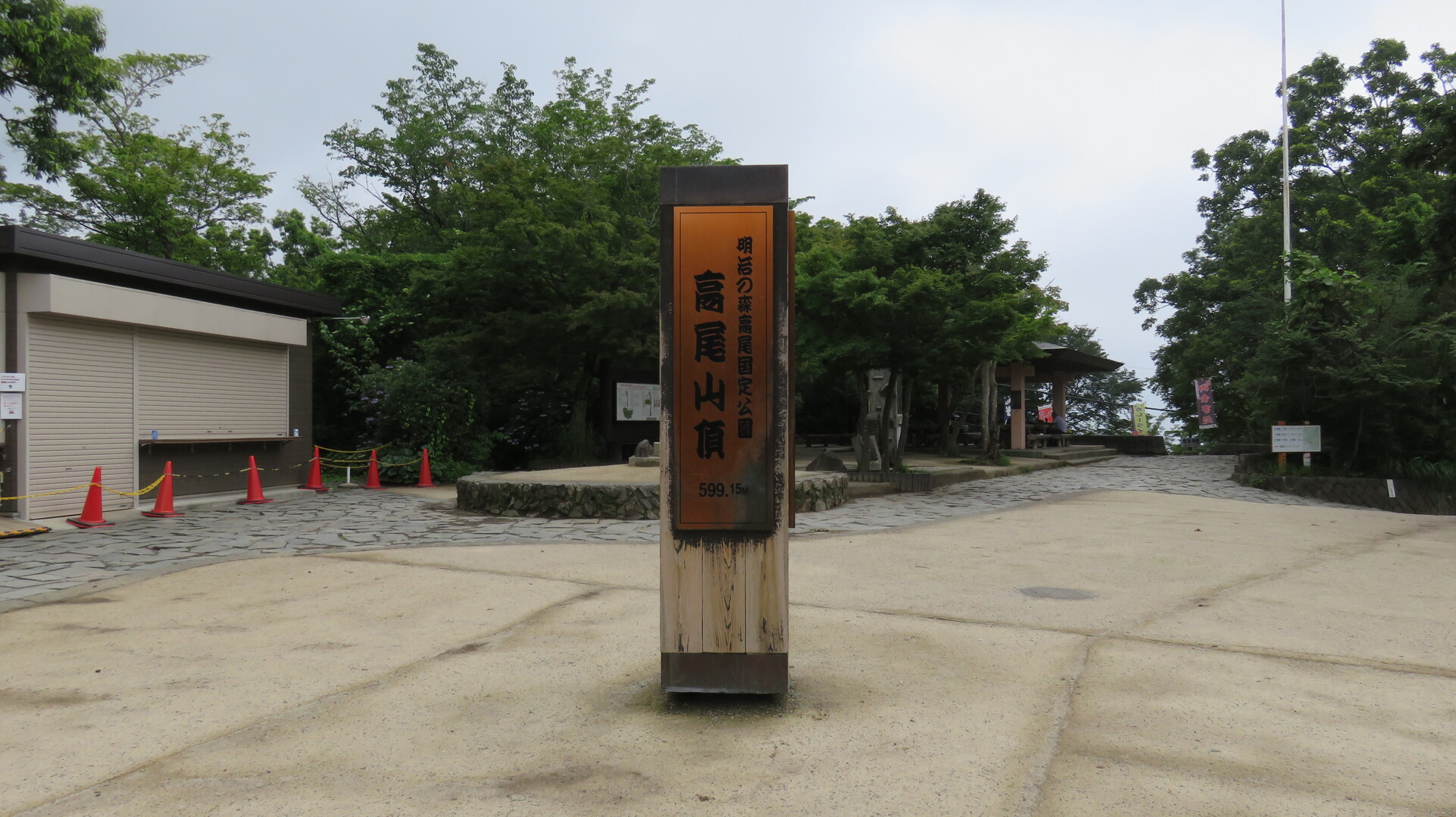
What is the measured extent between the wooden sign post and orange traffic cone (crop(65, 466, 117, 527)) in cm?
1001

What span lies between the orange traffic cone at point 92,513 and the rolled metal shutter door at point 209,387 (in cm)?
187

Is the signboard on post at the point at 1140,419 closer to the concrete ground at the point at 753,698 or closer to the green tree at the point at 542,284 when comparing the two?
the green tree at the point at 542,284

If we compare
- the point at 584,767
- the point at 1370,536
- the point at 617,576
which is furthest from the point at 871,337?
the point at 584,767

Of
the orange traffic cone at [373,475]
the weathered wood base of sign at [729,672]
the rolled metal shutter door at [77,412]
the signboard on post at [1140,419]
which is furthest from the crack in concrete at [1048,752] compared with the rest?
the signboard on post at [1140,419]

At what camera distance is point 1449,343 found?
1398 cm

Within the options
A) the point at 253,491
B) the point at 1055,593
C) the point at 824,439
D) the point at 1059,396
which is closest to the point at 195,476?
the point at 253,491

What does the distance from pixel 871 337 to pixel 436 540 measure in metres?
7.91

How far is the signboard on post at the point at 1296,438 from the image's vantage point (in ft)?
51.4

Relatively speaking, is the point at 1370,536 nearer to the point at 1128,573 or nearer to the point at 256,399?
the point at 1128,573

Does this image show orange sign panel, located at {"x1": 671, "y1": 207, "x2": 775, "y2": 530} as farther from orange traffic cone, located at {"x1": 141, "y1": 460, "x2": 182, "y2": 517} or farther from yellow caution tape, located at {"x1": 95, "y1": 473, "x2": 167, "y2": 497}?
orange traffic cone, located at {"x1": 141, "y1": 460, "x2": 182, "y2": 517}

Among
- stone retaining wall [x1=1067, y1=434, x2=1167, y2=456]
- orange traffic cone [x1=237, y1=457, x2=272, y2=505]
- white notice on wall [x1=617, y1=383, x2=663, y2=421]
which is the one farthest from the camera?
stone retaining wall [x1=1067, y1=434, x2=1167, y2=456]

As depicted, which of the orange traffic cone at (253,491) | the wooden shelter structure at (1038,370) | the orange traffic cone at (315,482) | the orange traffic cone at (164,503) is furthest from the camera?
the wooden shelter structure at (1038,370)

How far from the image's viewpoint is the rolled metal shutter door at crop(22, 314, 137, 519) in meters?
10.9

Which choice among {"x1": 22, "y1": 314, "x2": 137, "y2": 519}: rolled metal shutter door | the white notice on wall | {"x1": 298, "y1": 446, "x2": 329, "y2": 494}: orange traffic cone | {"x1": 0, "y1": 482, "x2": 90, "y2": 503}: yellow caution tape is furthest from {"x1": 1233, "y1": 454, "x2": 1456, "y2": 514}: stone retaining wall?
{"x1": 22, "y1": 314, "x2": 137, "y2": 519}: rolled metal shutter door
